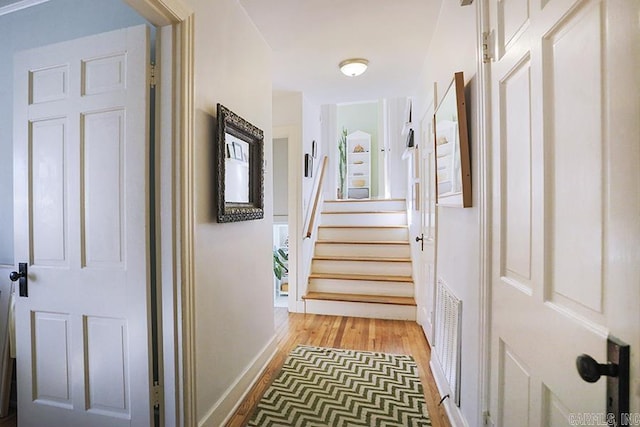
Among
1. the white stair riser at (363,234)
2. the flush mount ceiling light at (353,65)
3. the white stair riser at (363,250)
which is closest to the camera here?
the flush mount ceiling light at (353,65)

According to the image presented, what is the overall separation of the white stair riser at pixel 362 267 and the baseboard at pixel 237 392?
147 centimetres

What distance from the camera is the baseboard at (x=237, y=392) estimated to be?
1.50 m

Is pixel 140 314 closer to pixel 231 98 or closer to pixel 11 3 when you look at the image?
pixel 231 98

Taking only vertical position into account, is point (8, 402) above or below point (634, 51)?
below

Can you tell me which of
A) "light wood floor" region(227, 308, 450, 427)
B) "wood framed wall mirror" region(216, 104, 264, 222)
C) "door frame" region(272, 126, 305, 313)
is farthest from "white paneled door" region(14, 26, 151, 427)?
"door frame" region(272, 126, 305, 313)

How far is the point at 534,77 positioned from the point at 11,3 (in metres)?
2.75

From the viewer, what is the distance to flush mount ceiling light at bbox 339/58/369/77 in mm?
2555

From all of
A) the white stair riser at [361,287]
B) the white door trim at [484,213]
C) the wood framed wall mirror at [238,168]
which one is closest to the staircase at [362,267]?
the white stair riser at [361,287]

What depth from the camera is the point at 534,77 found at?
80 cm

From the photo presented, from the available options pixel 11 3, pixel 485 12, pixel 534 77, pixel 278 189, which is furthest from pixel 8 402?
pixel 278 189

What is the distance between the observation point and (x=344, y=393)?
1867mm

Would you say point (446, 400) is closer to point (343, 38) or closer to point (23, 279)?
point (23, 279)

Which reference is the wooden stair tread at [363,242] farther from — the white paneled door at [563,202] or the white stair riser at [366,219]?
the white paneled door at [563,202]

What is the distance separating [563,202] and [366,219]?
3.65m
